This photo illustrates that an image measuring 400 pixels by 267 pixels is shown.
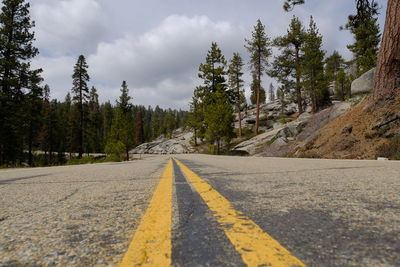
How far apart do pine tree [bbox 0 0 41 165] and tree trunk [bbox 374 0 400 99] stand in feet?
76.4

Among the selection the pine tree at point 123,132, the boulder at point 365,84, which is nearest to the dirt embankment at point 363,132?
the boulder at point 365,84

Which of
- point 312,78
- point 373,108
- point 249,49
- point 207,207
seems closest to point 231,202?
point 207,207

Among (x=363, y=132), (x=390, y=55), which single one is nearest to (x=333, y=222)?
(x=363, y=132)

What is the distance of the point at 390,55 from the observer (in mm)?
9586

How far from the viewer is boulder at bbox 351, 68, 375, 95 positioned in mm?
13789

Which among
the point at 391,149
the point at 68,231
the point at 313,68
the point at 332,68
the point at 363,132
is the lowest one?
the point at 68,231

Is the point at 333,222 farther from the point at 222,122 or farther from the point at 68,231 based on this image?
the point at 222,122

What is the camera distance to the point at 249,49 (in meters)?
34.7

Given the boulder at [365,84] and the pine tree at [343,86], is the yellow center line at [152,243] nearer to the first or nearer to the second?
the boulder at [365,84]

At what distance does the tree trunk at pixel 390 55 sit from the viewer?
30.8 ft

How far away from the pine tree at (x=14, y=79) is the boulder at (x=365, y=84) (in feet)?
78.7

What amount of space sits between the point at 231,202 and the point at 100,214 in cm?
95

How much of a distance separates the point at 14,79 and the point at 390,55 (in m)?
24.6

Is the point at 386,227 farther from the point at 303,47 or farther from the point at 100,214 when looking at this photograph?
the point at 303,47
